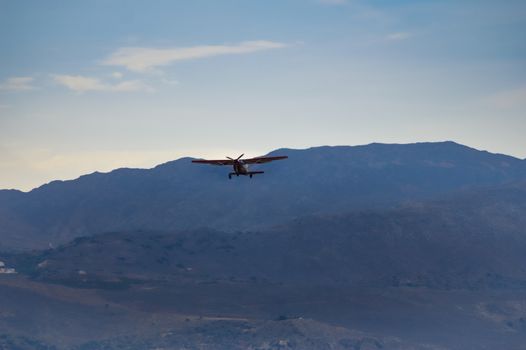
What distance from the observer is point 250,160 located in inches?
7859
